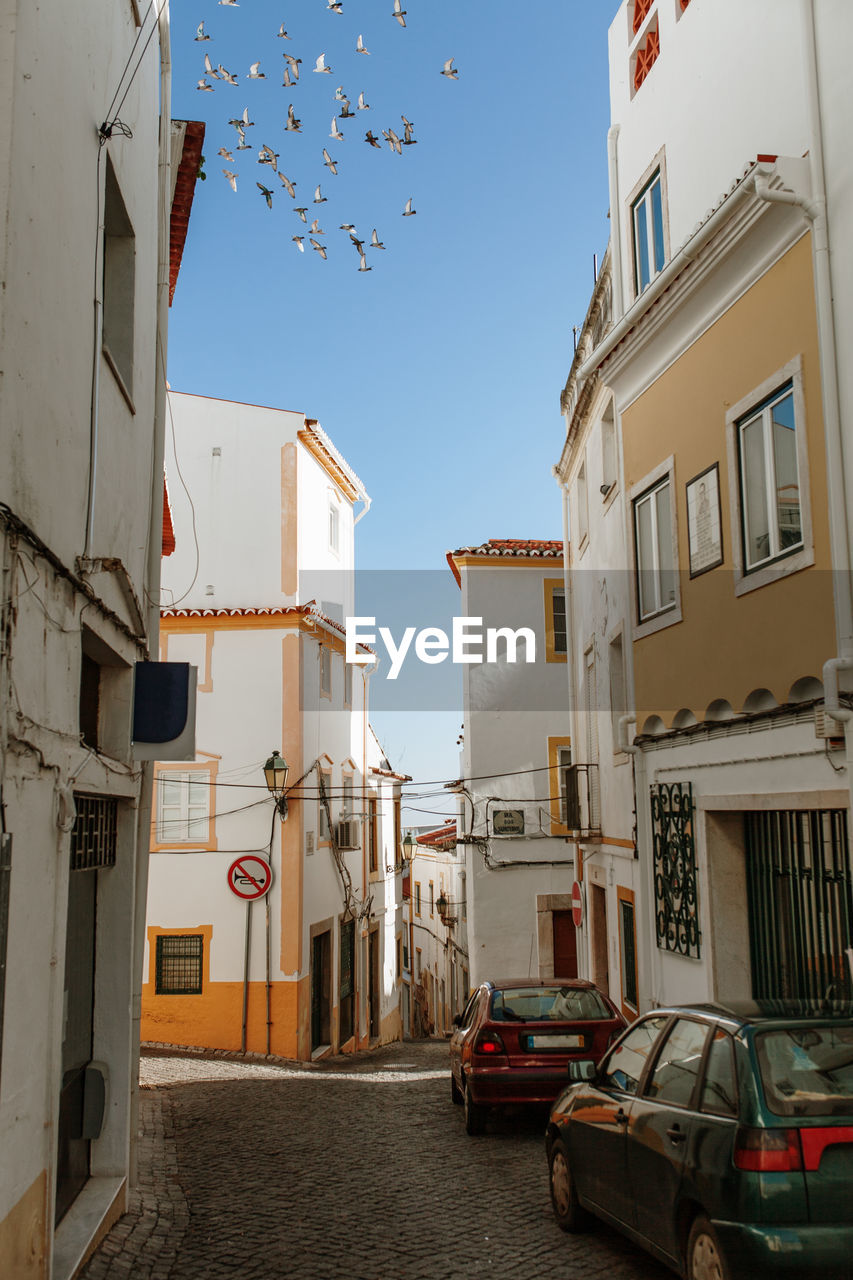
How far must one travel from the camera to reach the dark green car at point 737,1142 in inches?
Answer: 182

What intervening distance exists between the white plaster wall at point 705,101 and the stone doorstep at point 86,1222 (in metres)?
8.90

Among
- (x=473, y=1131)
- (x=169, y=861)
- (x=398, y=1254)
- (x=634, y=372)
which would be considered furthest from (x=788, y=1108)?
(x=169, y=861)

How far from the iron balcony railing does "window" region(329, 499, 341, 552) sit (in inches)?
455

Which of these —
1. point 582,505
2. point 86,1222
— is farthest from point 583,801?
point 86,1222

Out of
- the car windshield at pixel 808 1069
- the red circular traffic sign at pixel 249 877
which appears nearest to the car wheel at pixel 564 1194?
the car windshield at pixel 808 1069

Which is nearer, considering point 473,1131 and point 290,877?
point 473,1131

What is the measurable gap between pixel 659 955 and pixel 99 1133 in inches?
248

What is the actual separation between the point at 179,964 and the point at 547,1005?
12803 mm

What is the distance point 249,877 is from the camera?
72.7ft

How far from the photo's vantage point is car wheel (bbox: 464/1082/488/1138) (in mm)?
10539

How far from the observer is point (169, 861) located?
22.3 meters

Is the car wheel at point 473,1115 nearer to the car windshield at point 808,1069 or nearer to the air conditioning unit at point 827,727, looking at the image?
the air conditioning unit at point 827,727

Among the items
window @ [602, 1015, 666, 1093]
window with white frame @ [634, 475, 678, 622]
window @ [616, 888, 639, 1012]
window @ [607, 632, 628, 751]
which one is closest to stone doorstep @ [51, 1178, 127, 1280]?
window @ [602, 1015, 666, 1093]

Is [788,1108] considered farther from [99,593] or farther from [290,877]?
[290,877]
